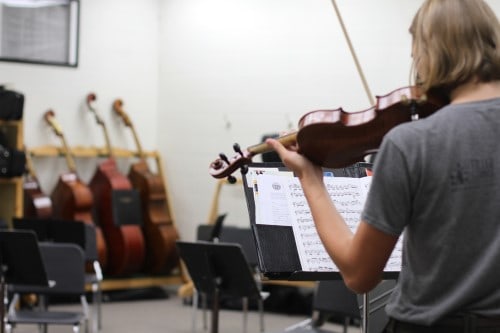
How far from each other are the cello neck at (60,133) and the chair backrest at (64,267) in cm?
309

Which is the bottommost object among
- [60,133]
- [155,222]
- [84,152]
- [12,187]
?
[155,222]

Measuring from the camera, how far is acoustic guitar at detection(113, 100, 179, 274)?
8242 millimetres

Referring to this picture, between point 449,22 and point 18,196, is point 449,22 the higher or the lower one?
the higher one

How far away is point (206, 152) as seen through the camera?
8.52m

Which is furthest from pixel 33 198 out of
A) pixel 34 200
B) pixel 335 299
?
pixel 335 299

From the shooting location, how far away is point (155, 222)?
27.1 ft

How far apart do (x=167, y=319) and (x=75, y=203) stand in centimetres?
140

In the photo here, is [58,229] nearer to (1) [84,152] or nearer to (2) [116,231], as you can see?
(2) [116,231]

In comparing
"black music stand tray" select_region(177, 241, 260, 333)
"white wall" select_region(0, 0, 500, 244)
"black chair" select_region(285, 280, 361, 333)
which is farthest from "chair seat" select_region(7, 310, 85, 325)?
"white wall" select_region(0, 0, 500, 244)

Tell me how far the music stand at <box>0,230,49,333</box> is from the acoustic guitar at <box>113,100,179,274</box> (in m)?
3.54

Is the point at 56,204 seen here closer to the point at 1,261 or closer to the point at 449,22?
the point at 1,261

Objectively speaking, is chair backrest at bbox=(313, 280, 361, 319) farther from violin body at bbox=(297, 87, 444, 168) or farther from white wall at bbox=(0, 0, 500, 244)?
white wall at bbox=(0, 0, 500, 244)

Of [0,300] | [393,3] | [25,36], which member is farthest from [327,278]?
[25,36]

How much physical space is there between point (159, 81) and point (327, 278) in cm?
695
